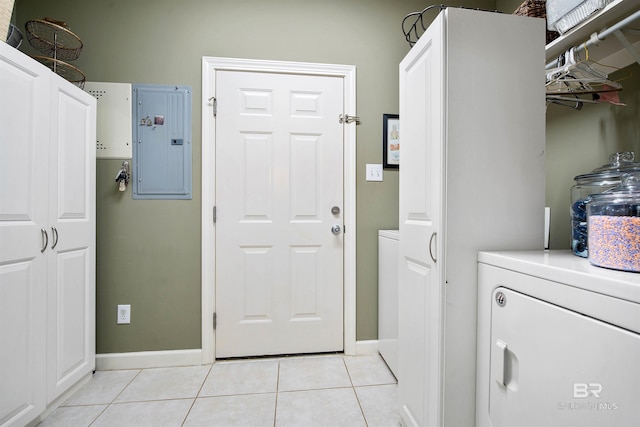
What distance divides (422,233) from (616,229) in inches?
21.1

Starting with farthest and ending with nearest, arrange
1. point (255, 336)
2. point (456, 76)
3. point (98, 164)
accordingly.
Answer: point (255, 336) < point (98, 164) < point (456, 76)

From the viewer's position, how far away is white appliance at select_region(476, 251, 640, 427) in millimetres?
579

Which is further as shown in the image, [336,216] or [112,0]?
[336,216]

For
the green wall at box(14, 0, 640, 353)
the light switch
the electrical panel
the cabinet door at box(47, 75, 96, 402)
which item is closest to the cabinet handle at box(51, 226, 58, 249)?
the cabinet door at box(47, 75, 96, 402)

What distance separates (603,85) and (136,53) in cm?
257

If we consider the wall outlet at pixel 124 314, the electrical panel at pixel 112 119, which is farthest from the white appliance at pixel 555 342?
the electrical panel at pixel 112 119

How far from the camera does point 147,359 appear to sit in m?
1.95

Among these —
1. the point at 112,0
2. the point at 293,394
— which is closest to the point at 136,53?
the point at 112,0

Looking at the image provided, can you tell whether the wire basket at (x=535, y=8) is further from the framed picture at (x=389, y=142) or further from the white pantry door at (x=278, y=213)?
the white pantry door at (x=278, y=213)

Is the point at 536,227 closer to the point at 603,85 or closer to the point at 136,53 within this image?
the point at 603,85

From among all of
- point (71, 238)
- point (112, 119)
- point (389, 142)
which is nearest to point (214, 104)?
point (112, 119)

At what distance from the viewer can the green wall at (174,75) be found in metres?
1.93

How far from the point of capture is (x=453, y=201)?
101 centimetres

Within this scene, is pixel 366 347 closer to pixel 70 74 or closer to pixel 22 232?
pixel 22 232
